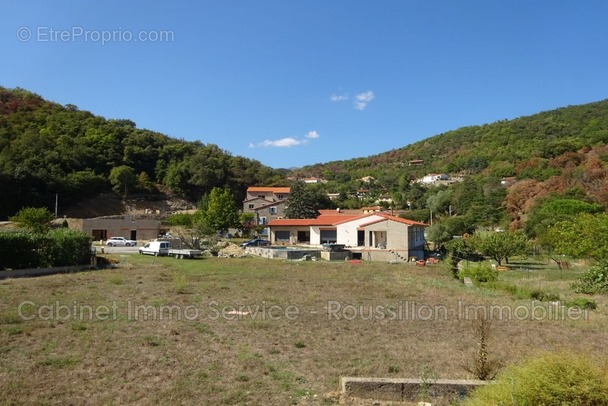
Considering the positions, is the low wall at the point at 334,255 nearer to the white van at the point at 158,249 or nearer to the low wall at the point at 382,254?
the low wall at the point at 382,254

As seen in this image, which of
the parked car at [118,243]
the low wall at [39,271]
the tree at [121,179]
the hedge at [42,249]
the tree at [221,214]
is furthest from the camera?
the tree at [121,179]

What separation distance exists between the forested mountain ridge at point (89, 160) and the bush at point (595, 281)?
231ft

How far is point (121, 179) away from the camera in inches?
3066

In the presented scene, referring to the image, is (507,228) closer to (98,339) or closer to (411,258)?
(411,258)

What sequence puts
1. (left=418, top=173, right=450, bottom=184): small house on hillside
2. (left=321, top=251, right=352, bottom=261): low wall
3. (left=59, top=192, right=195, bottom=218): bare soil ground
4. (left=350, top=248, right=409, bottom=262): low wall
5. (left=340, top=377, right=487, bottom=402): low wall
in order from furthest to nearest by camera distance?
(left=418, top=173, right=450, bottom=184): small house on hillside, (left=59, top=192, right=195, bottom=218): bare soil ground, (left=350, top=248, right=409, bottom=262): low wall, (left=321, top=251, right=352, bottom=261): low wall, (left=340, top=377, right=487, bottom=402): low wall

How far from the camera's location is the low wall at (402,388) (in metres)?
6.50

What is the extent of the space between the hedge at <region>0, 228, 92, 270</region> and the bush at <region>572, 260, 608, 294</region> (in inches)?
1168

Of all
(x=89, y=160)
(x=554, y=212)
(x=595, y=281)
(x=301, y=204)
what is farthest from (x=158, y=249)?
(x=89, y=160)

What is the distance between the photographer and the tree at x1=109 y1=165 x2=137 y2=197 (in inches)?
3049

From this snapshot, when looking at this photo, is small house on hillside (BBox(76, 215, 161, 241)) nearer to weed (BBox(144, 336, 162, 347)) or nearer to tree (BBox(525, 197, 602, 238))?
weed (BBox(144, 336, 162, 347))

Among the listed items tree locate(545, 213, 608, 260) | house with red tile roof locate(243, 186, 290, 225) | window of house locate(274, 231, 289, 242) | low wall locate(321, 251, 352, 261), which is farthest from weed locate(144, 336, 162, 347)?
house with red tile roof locate(243, 186, 290, 225)

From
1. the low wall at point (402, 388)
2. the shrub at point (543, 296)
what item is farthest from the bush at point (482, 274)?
the low wall at point (402, 388)

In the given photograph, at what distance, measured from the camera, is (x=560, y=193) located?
61562 millimetres

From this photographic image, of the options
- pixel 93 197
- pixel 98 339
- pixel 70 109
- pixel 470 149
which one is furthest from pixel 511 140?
pixel 98 339
